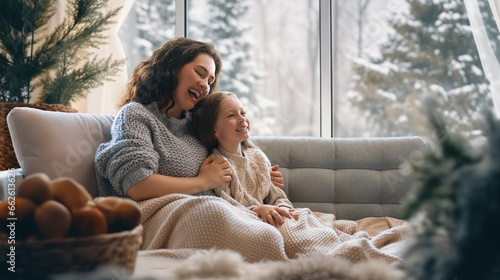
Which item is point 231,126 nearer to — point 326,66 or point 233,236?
point 233,236

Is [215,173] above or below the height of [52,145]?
below

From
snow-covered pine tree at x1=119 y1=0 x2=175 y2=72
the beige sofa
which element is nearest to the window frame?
the beige sofa

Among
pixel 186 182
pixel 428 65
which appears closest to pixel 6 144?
pixel 186 182

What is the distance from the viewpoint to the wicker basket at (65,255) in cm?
68

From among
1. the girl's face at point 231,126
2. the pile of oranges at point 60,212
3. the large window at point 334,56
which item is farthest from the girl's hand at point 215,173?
the large window at point 334,56

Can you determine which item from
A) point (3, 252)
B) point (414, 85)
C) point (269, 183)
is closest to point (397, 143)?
point (269, 183)

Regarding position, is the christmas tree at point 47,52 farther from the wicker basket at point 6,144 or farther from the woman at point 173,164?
the woman at point 173,164

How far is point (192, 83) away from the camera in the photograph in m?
1.78

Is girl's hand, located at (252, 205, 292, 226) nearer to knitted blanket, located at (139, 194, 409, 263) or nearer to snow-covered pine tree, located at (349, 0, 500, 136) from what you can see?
knitted blanket, located at (139, 194, 409, 263)

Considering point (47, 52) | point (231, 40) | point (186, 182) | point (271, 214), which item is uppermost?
point (231, 40)

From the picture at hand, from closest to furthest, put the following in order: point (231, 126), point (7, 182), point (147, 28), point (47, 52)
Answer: point (7, 182)
point (231, 126)
point (47, 52)
point (147, 28)

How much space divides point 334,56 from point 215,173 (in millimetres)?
1710

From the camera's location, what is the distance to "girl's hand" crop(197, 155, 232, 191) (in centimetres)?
161

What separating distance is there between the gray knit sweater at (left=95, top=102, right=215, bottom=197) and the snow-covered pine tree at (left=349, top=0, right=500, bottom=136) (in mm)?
1695
